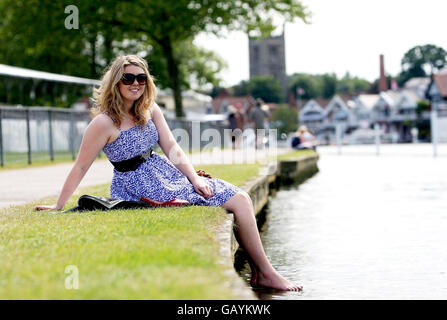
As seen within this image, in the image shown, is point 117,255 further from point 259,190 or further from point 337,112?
point 337,112

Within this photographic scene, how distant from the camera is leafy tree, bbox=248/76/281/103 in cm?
14875

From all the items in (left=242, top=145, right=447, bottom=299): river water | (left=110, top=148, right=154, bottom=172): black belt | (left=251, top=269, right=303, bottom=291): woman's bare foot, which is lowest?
(left=242, top=145, right=447, bottom=299): river water

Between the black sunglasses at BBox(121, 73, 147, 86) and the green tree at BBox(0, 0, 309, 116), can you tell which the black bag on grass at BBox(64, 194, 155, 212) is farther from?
the green tree at BBox(0, 0, 309, 116)

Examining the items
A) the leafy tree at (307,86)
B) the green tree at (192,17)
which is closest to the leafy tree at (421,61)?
the leafy tree at (307,86)

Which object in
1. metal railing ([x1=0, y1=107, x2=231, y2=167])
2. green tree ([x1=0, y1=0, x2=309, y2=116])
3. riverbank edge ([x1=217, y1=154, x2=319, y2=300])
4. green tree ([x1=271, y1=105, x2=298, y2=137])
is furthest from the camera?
green tree ([x1=271, y1=105, x2=298, y2=137])

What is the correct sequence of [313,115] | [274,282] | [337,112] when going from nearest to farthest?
[274,282]
[337,112]
[313,115]

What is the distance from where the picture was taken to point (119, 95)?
18.2ft

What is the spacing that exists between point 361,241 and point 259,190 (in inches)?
106

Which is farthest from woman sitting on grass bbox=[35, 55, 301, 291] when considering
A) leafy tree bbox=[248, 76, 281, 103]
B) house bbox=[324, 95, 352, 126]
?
leafy tree bbox=[248, 76, 281, 103]

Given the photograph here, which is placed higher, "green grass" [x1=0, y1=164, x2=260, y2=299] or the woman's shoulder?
the woman's shoulder

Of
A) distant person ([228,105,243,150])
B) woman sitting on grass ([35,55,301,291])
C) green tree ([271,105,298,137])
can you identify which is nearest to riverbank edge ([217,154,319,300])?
woman sitting on grass ([35,55,301,291])

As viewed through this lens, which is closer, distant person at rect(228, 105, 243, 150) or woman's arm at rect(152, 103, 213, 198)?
A: woman's arm at rect(152, 103, 213, 198)

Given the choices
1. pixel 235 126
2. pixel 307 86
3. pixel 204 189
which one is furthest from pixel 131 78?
pixel 307 86

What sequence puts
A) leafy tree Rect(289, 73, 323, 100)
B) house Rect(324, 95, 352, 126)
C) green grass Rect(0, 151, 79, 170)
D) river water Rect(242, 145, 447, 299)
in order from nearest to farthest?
river water Rect(242, 145, 447, 299) < green grass Rect(0, 151, 79, 170) < house Rect(324, 95, 352, 126) < leafy tree Rect(289, 73, 323, 100)
